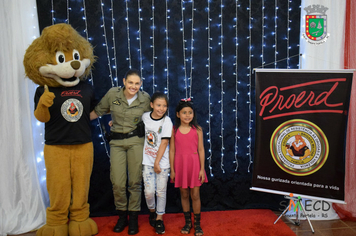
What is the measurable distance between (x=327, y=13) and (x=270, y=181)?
1.83 metres

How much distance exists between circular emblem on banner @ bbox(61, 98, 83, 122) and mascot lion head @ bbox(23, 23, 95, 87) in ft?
0.48

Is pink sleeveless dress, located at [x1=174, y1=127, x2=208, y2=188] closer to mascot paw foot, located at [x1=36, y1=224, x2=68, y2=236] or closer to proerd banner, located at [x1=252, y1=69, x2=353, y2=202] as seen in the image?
proerd banner, located at [x1=252, y1=69, x2=353, y2=202]

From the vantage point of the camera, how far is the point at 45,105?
217 cm

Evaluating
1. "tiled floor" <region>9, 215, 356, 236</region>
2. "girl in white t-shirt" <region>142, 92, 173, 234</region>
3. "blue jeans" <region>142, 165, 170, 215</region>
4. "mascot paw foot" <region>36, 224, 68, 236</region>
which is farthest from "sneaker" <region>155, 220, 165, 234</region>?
"tiled floor" <region>9, 215, 356, 236</region>

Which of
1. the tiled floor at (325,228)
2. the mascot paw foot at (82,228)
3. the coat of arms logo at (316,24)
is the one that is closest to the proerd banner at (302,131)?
the tiled floor at (325,228)

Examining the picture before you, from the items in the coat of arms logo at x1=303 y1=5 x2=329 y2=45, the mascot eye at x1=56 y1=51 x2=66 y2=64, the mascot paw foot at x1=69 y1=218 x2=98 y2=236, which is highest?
the coat of arms logo at x1=303 y1=5 x2=329 y2=45

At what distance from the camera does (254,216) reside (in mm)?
2814

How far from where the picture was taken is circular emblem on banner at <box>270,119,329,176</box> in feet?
8.25

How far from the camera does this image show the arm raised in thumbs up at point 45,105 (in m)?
2.14

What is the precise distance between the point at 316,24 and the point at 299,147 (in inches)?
52.3

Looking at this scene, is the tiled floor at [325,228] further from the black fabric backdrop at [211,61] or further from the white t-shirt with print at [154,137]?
the white t-shirt with print at [154,137]

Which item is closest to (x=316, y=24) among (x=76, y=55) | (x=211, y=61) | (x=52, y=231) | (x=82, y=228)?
(x=211, y=61)

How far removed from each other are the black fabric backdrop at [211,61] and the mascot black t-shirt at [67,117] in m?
0.49

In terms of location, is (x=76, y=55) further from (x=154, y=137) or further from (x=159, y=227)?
(x=159, y=227)
